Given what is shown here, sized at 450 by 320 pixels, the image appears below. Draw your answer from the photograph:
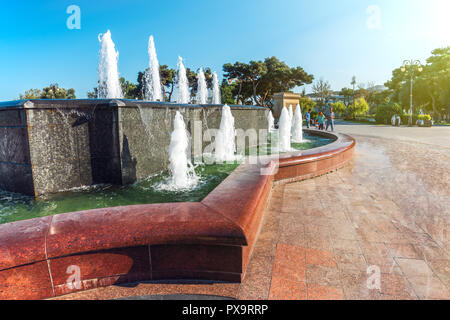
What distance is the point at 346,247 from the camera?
2.80 m

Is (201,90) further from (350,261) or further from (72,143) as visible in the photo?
(350,261)

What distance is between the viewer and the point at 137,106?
4.20 metres

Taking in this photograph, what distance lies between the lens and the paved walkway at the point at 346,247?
6.94 ft

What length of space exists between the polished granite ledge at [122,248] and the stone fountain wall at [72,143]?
180cm

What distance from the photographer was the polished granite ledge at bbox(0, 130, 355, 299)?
189cm

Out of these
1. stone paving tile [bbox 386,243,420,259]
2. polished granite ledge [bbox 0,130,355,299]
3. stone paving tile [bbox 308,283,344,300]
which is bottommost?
stone paving tile [bbox 386,243,420,259]

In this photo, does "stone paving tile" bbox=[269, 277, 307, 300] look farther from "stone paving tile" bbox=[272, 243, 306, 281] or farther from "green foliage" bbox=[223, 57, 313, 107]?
"green foliage" bbox=[223, 57, 313, 107]

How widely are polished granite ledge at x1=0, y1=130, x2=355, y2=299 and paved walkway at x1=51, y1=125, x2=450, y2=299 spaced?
0.13m

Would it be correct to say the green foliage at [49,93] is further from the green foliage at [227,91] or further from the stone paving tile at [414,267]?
the stone paving tile at [414,267]

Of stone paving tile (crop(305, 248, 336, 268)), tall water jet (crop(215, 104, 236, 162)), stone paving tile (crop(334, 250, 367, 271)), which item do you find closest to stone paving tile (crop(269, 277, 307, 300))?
stone paving tile (crop(305, 248, 336, 268))

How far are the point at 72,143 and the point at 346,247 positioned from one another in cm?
386
